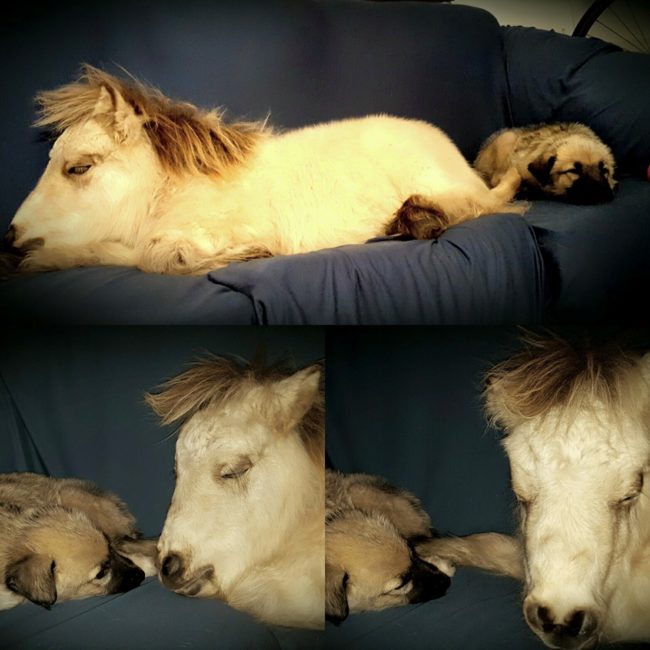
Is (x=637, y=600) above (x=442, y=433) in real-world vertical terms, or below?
below

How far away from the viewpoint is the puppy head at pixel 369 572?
1.50 m

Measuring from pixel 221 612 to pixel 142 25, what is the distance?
113 cm

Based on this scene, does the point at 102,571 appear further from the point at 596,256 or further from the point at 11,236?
the point at 596,256

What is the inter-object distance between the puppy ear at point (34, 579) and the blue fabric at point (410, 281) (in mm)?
650

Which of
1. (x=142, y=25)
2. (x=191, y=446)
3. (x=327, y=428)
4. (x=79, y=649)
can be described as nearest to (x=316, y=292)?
(x=327, y=428)

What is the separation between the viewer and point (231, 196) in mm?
1462

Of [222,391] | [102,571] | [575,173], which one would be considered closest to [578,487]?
[575,173]

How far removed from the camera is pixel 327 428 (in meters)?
1.51

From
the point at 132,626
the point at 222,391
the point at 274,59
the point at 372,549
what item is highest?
the point at 274,59

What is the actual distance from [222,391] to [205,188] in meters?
0.39

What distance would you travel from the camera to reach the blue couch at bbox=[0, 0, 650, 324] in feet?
4.63

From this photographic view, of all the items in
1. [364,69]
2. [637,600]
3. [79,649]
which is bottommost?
[79,649]

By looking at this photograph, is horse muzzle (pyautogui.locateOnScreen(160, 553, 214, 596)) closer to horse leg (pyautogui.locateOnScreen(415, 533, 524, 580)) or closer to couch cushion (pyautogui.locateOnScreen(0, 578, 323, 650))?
couch cushion (pyautogui.locateOnScreen(0, 578, 323, 650))

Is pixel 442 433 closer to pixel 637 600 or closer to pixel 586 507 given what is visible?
pixel 586 507
